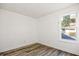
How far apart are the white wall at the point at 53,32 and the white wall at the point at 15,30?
0.71 ft

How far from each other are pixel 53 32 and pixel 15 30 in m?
1.06

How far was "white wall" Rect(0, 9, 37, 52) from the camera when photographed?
234 cm

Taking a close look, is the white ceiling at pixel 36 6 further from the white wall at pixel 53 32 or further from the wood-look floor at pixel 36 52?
the wood-look floor at pixel 36 52

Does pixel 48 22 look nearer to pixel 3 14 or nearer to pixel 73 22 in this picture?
pixel 73 22

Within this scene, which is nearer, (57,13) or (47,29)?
(57,13)

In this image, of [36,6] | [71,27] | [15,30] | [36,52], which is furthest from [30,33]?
[71,27]

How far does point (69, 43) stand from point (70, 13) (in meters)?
0.67

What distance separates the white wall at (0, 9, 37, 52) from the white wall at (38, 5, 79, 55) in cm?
22

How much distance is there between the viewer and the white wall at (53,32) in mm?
1994

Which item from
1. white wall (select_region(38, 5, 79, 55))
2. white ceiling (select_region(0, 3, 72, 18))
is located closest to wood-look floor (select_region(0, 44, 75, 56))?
white wall (select_region(38, 5, 79, 55))

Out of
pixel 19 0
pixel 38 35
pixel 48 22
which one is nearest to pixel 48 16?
pixel 48 22

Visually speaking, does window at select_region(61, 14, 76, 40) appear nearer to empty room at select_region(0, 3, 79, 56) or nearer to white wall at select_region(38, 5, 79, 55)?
white wall at select_region(38, 5, 79, 55)

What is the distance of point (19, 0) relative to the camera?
0.67m

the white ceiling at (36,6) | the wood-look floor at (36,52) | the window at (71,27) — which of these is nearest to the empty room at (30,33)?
the wood-look floor at (36,52)
